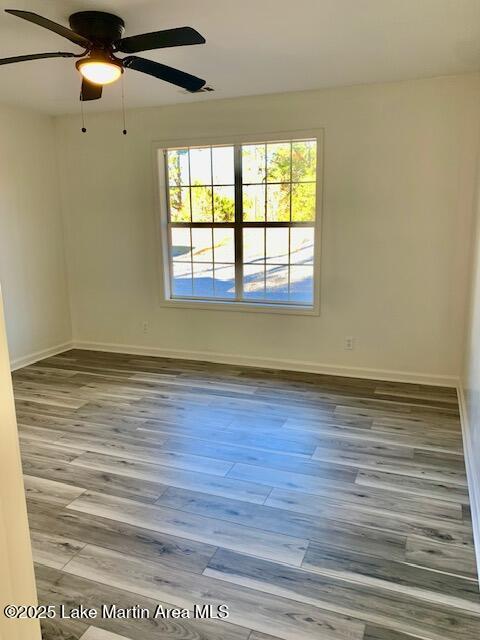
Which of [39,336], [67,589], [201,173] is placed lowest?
[67,589]

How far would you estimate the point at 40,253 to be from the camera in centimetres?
504

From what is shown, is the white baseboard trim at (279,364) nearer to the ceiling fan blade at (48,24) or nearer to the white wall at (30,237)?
the white wall at (30,237)

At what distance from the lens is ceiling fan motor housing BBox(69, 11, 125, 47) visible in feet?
8.02

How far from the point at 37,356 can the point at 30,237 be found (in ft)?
4.21

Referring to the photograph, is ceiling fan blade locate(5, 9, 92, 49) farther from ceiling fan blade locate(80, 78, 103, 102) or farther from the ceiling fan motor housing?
ceiling fan blade locate(80, 78, 103, 102)

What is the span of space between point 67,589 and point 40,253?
390cm

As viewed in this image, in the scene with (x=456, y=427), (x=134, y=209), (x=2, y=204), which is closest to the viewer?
(x=456, y=427)

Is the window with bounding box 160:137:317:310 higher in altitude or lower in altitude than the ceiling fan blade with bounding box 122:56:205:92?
lower

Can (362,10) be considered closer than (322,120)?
Yes

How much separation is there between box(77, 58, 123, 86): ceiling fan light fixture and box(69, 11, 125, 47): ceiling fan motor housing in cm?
12

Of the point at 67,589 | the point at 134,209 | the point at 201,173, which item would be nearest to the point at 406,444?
the point at 67,589

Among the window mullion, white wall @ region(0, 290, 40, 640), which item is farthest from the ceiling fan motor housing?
white wall @ region(0, 290, 40, 640)

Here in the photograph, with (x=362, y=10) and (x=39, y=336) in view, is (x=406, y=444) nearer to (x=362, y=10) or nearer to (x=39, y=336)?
(x=362, y=10)

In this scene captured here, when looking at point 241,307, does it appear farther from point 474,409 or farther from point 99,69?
point 99,69
